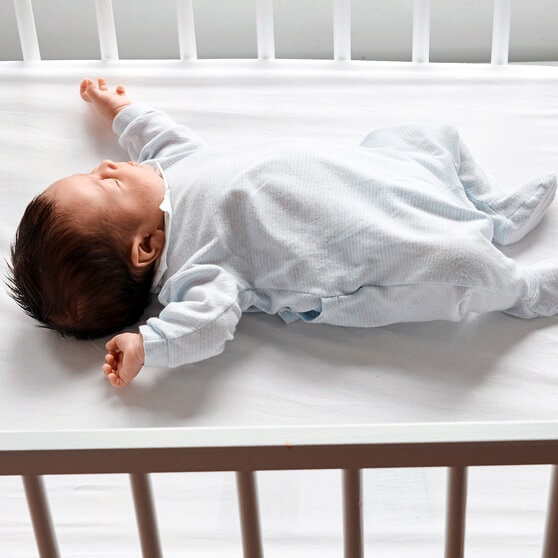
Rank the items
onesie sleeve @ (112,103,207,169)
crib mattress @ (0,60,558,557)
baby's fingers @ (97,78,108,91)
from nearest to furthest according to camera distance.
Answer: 1. crib mattress @ (0,60,558,557)
2. onesie sleeve @ (112,103,207,169)
3. baby's fingers @ (97,78,108,91)

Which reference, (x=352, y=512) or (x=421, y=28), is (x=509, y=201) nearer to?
(x=421, y=28)

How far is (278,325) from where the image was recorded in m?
1.08

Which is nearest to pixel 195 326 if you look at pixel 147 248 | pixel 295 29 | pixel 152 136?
pixel 147 248

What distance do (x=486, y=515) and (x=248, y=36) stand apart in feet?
4.48

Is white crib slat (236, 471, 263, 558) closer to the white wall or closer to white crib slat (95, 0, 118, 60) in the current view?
white crib slat (95, 0, 118, 60)

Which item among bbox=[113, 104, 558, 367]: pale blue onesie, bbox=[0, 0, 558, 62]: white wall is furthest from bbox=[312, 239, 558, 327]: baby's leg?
bbox=[0, 0, 558, 62]: white wall

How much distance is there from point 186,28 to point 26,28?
0.83 feet

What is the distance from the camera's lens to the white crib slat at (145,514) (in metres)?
0.71

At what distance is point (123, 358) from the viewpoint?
0.98 meters

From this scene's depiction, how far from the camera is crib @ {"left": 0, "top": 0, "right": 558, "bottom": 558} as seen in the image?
0.68 metres

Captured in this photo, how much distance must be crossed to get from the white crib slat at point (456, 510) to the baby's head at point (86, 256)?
1.52 feet

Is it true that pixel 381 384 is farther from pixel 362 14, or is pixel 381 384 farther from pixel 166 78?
pixel 362 14

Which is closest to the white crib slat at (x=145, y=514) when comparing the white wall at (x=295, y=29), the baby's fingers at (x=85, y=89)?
the baby's fingers at (x=85, y=89)

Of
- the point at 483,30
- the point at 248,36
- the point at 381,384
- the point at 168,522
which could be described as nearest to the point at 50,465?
the point at 168,522
